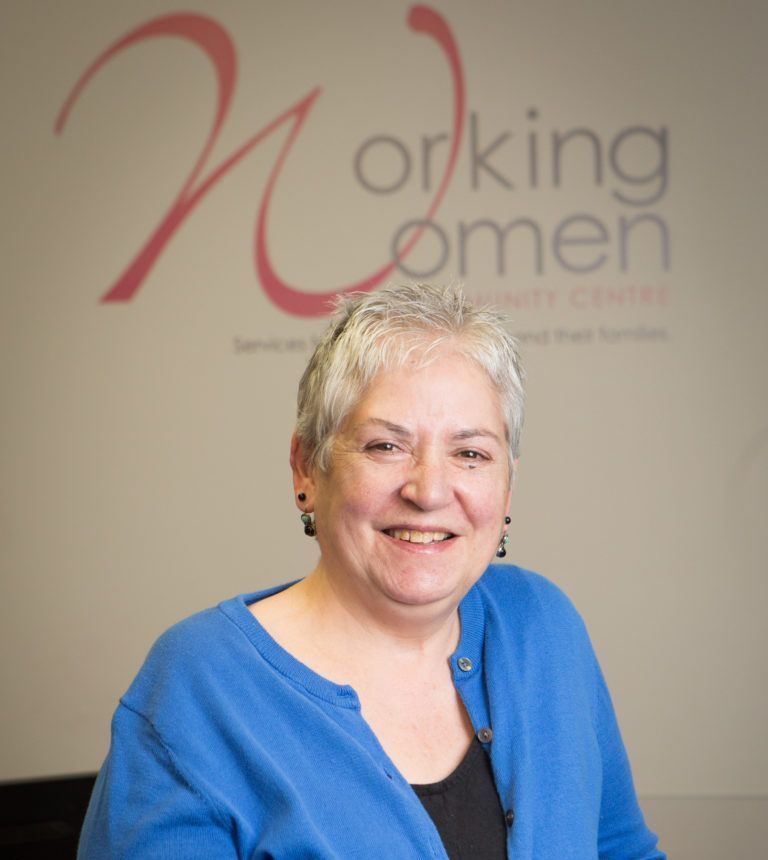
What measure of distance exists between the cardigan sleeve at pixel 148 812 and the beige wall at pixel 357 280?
9.68ft

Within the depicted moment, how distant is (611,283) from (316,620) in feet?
9.74

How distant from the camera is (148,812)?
4.67ft

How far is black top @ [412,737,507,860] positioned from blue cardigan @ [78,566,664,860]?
0.07 feet

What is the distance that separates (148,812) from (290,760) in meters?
0.19

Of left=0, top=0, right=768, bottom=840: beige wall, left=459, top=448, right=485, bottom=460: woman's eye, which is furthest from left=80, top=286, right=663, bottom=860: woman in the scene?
left=0, top=0, right=768, bottom=840: beige wall

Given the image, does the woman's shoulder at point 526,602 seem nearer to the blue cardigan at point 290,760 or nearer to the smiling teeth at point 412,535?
the blue cardigan at point 290,760

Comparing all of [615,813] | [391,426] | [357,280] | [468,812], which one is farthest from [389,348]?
[357,280]

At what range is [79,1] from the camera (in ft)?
14.8

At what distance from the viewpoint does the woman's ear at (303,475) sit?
1.76 meters

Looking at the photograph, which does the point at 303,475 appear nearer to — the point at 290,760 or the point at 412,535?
the point at 412,535

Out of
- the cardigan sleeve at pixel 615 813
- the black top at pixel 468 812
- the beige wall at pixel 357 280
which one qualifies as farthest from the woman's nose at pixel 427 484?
the beige wall at pixel 357 280

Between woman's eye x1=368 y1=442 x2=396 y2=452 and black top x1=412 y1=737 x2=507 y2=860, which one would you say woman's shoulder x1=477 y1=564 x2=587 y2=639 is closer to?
black top x1=412 y1=737 x2=507 y2=860

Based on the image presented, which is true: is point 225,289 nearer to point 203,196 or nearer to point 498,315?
point 203,196

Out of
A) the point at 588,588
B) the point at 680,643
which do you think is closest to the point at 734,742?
the point at 680,643
